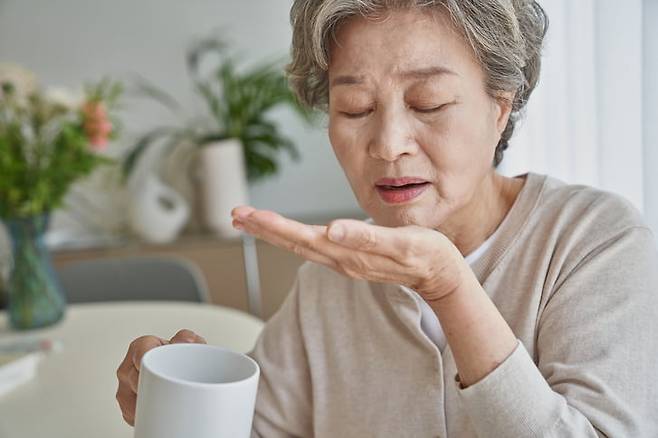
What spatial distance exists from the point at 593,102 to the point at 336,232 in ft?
1.98

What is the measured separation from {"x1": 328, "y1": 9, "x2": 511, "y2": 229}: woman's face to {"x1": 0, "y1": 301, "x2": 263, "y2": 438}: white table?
0.21m

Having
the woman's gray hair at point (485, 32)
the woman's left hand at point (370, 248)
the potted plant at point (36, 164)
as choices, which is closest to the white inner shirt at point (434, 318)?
the woman's gray hair at point (485, 32)

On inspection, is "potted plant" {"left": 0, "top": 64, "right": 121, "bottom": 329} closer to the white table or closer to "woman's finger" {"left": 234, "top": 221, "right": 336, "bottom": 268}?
the white table

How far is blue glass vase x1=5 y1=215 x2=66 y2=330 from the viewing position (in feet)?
4.70

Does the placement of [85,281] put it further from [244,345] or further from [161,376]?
[161,376]

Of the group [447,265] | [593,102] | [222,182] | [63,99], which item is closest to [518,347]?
[447,265]

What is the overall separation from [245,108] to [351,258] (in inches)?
96.3

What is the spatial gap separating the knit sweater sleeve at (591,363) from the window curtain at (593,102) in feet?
0.59

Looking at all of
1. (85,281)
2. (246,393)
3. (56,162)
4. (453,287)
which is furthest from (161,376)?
(85,281)

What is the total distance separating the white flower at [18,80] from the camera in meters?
1.34

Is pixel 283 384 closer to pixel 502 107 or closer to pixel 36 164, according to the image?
pixel 502 107

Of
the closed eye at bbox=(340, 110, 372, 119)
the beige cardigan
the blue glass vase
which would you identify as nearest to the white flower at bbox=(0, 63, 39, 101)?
the blue glass vase

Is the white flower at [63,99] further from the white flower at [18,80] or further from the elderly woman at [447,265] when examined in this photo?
the elderly woman at [447,265]

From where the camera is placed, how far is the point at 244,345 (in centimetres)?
119
